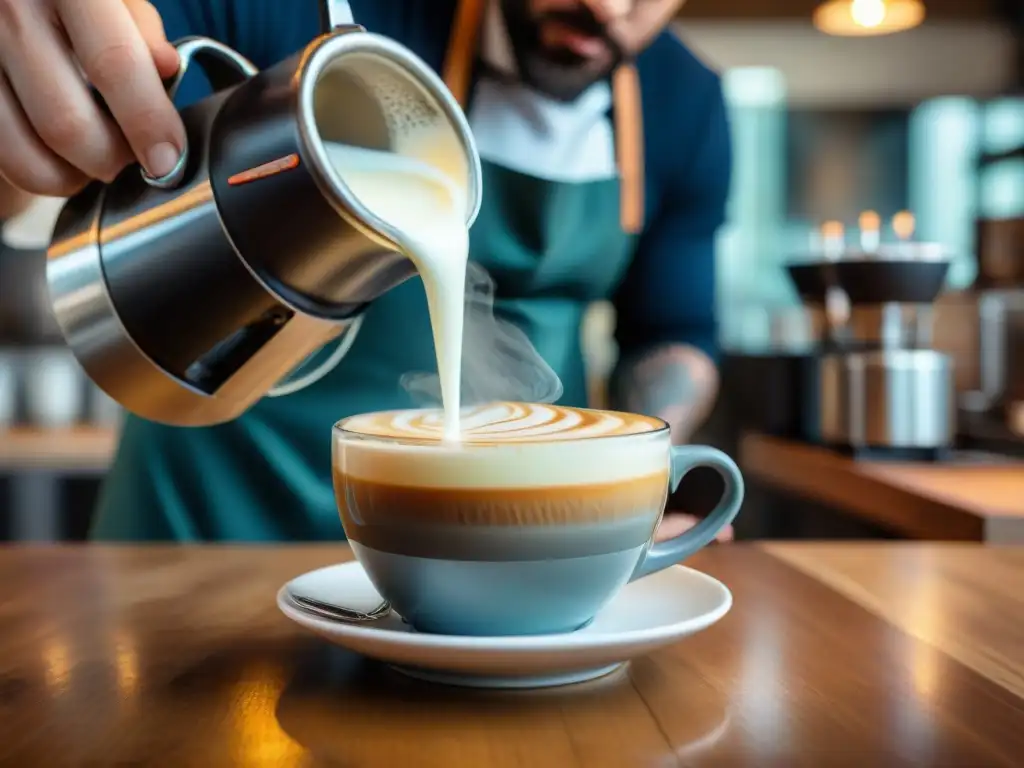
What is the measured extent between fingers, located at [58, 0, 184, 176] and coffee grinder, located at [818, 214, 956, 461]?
1627 mm

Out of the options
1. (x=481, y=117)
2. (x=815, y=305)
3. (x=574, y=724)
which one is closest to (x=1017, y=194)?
(x=815, y=305)

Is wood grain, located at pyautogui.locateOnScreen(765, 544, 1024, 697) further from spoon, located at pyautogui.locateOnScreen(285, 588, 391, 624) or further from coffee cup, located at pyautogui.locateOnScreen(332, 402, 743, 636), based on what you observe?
spoon, located at pyautogui.locateOnScreen(285, 588, 391, 624)

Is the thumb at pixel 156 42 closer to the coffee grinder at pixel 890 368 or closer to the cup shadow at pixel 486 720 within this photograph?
the cup shadow at pixel 486 720

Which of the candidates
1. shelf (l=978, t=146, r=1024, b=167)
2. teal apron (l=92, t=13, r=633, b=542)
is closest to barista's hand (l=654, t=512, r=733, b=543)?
teal apron (l=92, t=13, r=633, b=542)

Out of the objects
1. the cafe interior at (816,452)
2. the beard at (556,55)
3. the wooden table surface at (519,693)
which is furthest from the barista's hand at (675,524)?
the beard at (556,55)

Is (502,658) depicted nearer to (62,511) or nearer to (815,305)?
(815,305)

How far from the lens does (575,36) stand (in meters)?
1.34

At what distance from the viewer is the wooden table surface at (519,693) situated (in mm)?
498

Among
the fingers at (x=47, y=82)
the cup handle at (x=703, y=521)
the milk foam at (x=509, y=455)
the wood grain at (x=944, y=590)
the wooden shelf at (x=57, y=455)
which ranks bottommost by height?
the wooden shelf at (x=57, y=455)

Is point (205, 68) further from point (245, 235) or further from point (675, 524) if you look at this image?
point (675, 524)

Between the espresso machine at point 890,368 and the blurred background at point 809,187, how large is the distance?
4.15ft

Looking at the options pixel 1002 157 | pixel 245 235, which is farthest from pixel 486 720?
pixel 1002 157

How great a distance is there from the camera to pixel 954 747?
19.9 inches

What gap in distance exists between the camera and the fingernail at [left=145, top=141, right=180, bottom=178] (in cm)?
73
